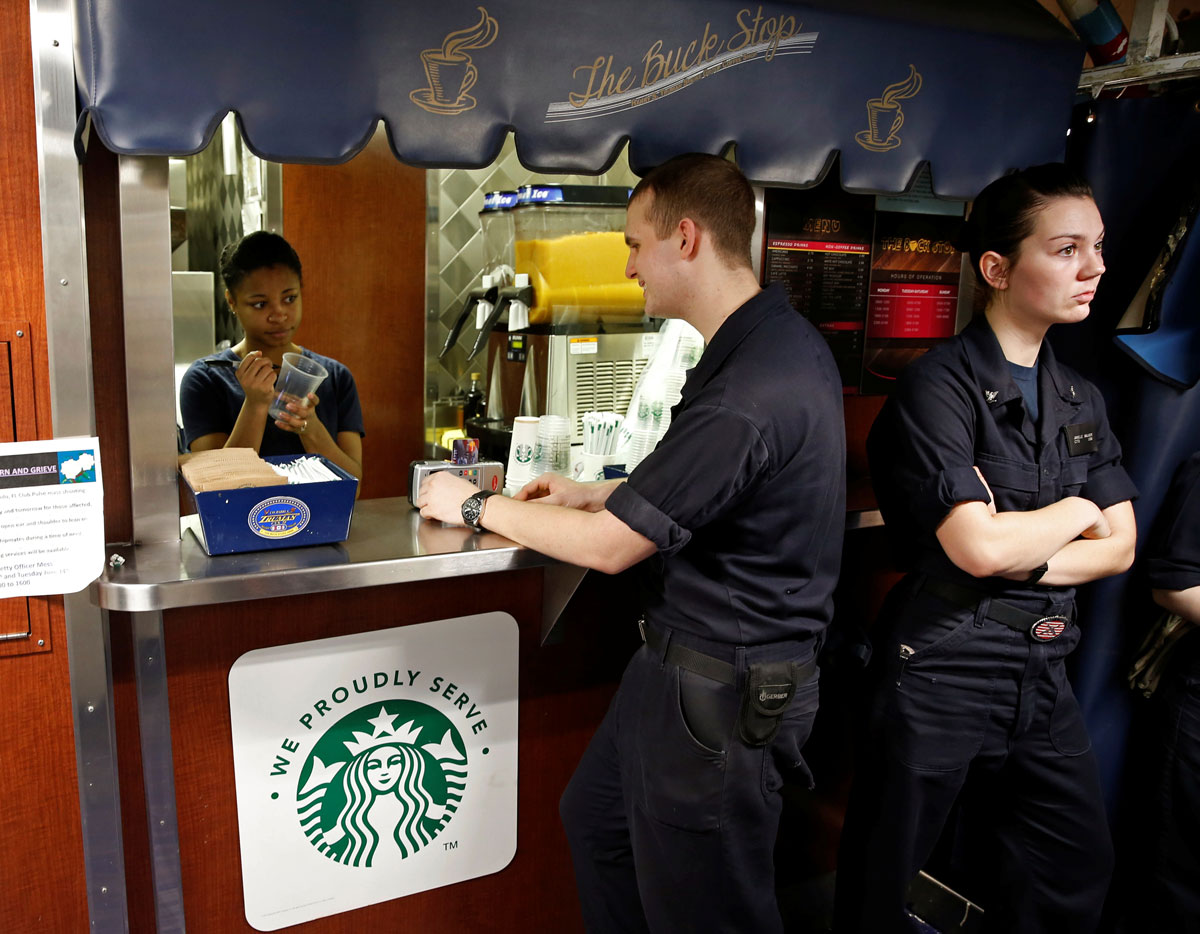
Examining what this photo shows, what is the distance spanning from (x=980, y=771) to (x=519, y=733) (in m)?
1.09

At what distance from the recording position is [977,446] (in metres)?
2.13

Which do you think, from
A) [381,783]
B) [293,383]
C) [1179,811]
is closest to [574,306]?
[293,383]

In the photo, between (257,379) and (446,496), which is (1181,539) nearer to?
(446,496)

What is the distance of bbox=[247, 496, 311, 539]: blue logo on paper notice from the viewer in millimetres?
1913

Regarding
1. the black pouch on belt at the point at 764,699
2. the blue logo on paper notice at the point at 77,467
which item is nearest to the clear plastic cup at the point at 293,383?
the blue logo on paper notice at the point at 77,467

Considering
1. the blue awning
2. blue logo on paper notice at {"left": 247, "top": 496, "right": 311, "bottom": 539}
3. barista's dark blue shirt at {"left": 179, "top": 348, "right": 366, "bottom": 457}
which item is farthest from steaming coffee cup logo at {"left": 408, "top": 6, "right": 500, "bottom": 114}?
barista's dark blue shirt at {"left": 179, "top": 348, "right": 366, "bottom": 457}

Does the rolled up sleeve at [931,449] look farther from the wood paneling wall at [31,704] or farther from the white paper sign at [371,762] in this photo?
the wood paneling wall at [31,704]

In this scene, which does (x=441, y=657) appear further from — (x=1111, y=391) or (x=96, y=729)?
(x=1111, y=391)

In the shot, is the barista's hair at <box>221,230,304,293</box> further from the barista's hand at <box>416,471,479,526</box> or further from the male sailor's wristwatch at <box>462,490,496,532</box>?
the male sailor's wristwatch at <box>462,490,496,532</box>

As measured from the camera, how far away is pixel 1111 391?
267 cm

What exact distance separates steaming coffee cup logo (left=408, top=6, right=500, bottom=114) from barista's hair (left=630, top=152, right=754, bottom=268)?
0.39 meters

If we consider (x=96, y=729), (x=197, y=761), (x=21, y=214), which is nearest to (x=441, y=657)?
(x=197, y=761)

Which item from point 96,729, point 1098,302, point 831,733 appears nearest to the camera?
point 96,729

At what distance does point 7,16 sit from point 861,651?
2.23 m
